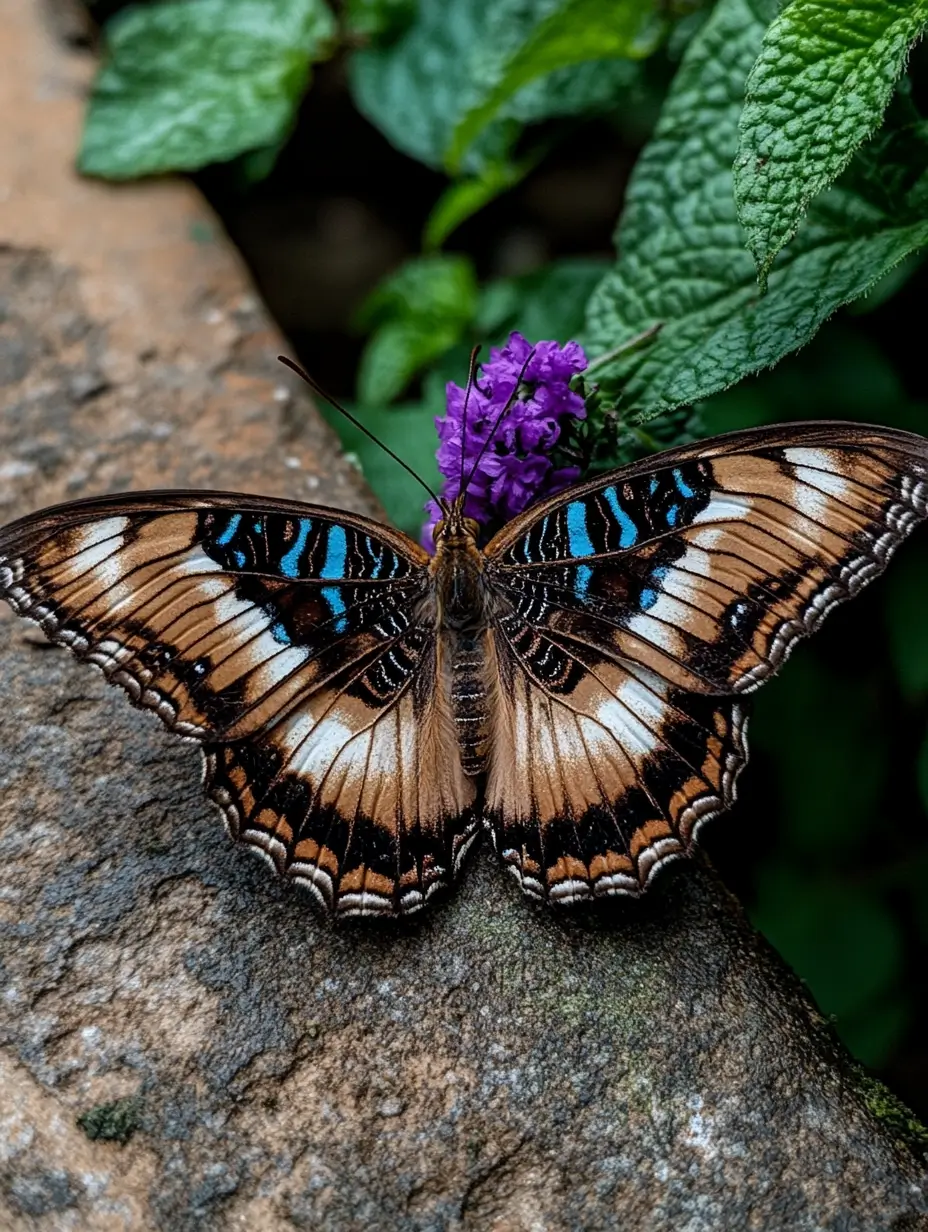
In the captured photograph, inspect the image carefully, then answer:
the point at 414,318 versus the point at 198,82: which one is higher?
the point at 198,82

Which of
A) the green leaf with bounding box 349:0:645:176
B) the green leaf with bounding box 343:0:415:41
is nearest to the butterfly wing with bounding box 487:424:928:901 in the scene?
the green leaf with bounding box 349:0:645:176

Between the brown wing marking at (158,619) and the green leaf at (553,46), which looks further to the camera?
the green leaf at (553,46)

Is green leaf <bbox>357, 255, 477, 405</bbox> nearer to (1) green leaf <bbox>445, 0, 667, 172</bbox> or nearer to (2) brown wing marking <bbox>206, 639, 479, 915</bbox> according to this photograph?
(1) green leaf <bbox>445, 0, 667, 172</bbox>

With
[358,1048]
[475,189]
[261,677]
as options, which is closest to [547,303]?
[475,189]

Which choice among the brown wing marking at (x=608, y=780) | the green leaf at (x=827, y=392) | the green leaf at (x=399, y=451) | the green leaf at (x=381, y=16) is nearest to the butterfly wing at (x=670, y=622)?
the brown wing marking at (x=608, y=780)

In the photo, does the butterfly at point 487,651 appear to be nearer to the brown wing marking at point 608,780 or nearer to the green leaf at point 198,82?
the brown wing marking at point 608,780

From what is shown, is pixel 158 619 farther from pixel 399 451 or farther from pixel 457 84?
pixel 457 84
